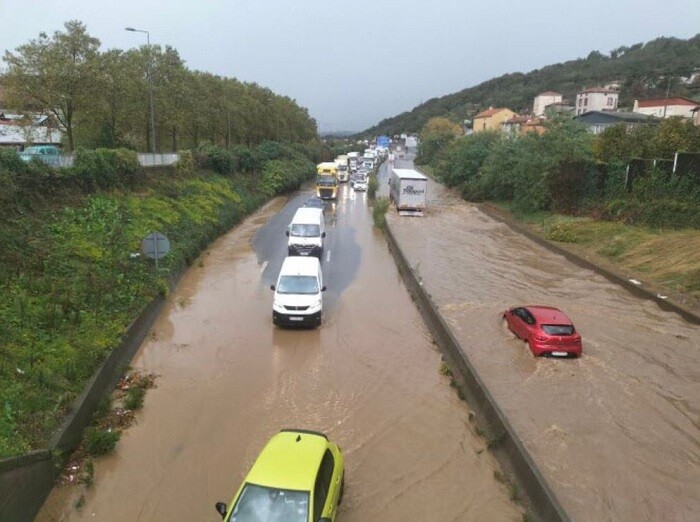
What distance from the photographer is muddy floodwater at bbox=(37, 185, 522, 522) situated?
339 inches

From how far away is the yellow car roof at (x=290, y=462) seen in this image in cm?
687

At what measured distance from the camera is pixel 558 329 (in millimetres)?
13680

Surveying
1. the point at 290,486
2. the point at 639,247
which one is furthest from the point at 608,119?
the point at 290,486

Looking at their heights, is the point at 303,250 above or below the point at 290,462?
below

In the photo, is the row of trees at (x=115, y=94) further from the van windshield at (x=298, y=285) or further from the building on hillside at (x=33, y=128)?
the van windshield at (x=298, y=285)

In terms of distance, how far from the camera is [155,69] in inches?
1335

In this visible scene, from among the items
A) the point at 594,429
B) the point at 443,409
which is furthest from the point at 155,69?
the point at 594,429

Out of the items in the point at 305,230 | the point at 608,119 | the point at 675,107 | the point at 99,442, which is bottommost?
the point at 99,442

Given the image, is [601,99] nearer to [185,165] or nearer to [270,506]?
[185,165]

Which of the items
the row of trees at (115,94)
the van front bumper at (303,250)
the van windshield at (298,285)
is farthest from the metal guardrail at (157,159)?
the van windshield at (298,285)

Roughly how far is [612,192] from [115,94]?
29.3 m

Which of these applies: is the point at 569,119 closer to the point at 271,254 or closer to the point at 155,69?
the point at 271,254

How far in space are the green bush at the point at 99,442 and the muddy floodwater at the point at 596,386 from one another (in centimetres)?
773

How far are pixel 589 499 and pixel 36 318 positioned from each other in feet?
38.6
